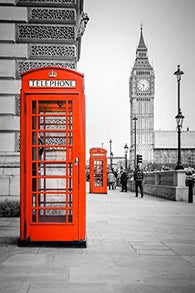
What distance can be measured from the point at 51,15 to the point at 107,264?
7380 millimetres

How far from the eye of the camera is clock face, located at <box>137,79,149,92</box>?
465 ft

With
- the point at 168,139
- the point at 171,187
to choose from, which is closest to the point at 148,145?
the point at 168,139

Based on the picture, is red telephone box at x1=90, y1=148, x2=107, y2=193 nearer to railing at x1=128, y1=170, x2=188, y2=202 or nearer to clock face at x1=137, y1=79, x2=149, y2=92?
railing at x1=128, y1=170, x2=188, y2=202

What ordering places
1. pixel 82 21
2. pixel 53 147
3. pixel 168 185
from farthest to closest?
pixel 168 185
pixel 82 21
pixel 53 147

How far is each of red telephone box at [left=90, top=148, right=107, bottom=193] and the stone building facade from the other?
41.7 ft

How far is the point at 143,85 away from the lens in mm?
143000

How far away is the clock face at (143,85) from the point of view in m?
142

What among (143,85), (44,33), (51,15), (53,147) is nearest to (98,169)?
(44,33)

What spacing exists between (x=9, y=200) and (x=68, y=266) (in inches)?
206

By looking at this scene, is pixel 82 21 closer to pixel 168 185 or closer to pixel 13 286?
pixel 168 185

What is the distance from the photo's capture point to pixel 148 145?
138375 millimetres

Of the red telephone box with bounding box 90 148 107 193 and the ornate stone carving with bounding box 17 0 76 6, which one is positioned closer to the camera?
the ornate stone carving with bounding box 17 0 76 6

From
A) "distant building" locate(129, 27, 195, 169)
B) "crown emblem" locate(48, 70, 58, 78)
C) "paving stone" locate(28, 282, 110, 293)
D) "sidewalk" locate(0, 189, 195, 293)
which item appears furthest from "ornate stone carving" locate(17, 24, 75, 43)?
"distant building" locate(129, 27, 195, 169)

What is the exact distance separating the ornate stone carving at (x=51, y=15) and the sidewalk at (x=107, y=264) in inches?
216
